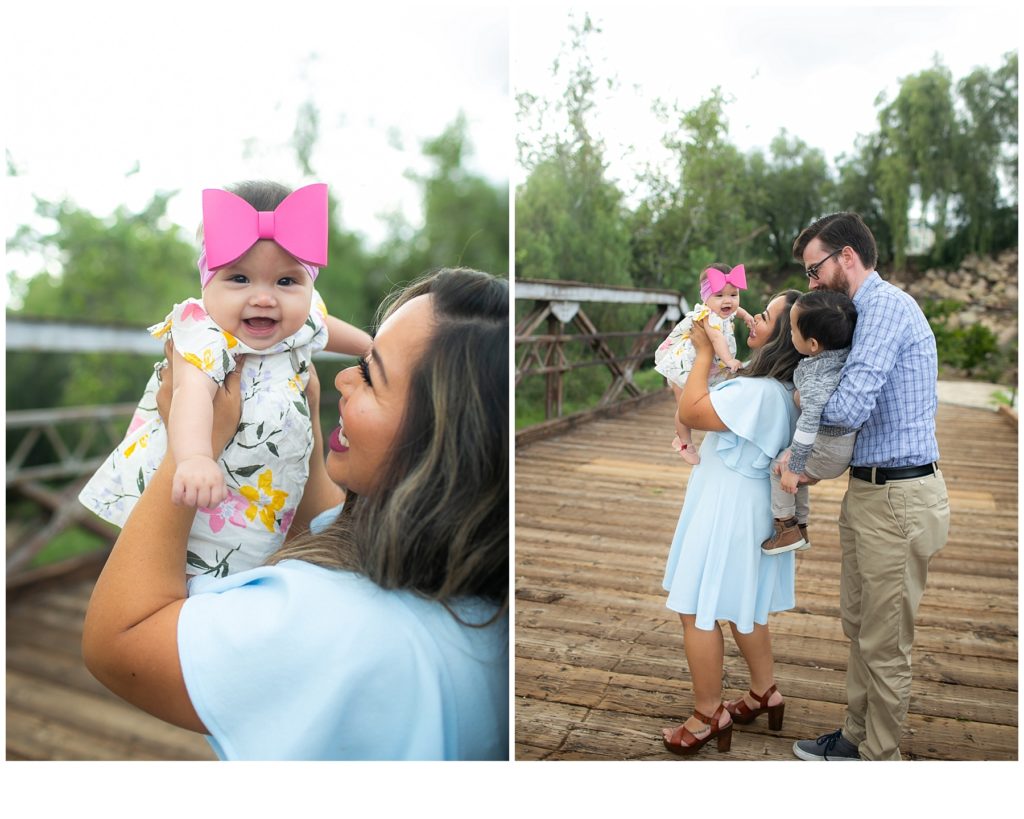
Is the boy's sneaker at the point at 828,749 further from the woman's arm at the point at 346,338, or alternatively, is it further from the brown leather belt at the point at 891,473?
the woman's arm at the point at 346,338

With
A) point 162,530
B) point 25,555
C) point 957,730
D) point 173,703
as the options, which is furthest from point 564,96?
point 25,555

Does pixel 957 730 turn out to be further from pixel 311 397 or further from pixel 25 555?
pixel 25 555

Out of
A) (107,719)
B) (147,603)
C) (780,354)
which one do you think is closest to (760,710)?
(780,354)

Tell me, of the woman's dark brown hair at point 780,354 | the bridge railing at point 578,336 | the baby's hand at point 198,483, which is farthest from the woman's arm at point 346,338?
the woman's dark brown hair at point 780,354

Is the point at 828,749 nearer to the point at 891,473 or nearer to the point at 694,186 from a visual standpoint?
the point at 891,473

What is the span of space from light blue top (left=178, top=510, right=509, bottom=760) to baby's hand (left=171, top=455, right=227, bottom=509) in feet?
Result: 0.49

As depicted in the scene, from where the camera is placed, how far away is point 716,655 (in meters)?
2.08

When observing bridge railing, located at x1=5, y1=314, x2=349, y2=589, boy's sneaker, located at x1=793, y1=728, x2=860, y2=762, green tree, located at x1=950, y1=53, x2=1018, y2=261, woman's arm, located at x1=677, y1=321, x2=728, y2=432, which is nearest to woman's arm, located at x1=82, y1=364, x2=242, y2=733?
woman's arm, located at x1=677, y1=321, x2=728, y2=432

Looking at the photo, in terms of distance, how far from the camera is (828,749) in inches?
83.2

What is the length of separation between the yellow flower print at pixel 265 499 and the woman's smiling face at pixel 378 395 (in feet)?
0.41

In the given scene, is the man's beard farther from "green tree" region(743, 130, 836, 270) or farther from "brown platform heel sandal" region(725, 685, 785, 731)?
"brown platform heel sandal" region(725, 685, 785, 731)

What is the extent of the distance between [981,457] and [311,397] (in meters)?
1.60

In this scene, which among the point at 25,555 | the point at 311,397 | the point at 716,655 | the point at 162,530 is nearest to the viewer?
the point at 162,530

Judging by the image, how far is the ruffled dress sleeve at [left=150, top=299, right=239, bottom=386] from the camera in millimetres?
1489
